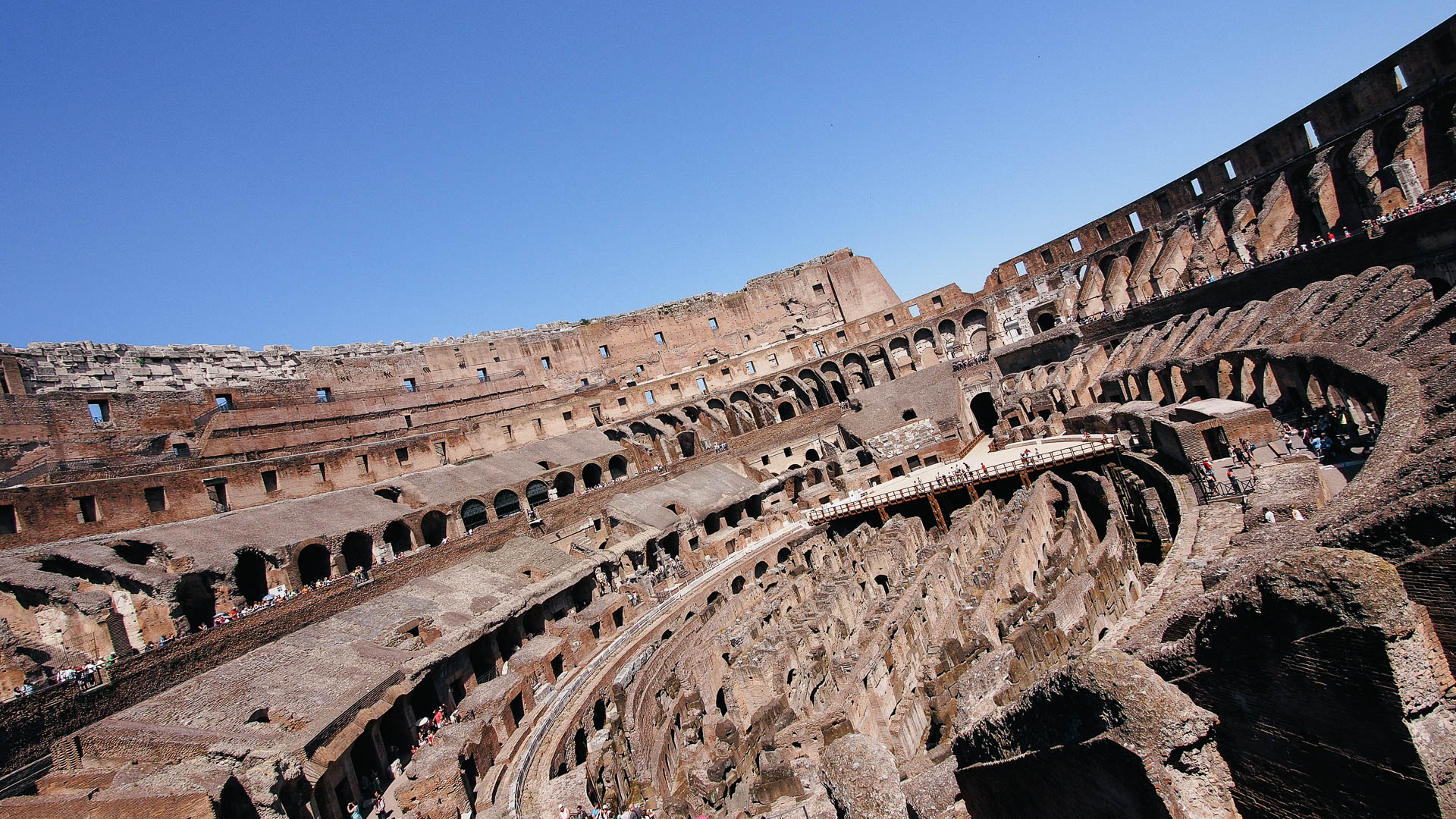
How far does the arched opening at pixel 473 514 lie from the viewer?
31.6 meters

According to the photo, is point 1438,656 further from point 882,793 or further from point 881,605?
point 881,605

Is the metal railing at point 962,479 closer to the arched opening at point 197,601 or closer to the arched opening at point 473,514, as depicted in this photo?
the arched opening at point 473,514

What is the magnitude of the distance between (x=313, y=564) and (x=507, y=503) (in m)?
9.28

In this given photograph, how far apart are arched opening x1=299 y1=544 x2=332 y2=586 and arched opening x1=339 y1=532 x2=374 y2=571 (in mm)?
695

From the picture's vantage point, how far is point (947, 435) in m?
35.9

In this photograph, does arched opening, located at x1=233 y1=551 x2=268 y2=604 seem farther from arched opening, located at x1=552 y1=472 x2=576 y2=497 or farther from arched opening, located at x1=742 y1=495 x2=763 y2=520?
arched opening, located at x1=742 y1=495 x2=763 y2=520

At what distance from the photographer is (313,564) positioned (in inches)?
1013

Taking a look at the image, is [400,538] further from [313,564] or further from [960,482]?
[960,482]

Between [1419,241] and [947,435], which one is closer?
[1419,241]

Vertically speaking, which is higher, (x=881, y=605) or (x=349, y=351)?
(x=349, y=351)

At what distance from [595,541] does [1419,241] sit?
1157 inches

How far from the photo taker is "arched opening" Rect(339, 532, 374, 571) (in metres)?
26.7

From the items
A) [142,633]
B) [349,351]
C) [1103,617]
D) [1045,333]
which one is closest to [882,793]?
[1103,617]

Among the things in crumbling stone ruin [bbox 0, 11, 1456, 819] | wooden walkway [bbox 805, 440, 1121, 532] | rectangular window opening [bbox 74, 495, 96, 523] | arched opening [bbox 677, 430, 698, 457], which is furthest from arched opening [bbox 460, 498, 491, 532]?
wooden walkway [bbox 805, 440, 1121, 532]
